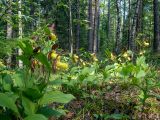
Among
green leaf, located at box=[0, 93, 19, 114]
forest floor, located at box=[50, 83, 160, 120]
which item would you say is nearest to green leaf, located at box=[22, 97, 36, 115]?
green leaf, located at box=[0, 93, 19, 114]

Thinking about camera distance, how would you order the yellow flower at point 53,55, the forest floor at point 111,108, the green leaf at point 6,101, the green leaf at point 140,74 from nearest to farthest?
the green leaf at point 6,101
the yellow flower at point 53,55
the forest floor at point 111,108
the green leaf at point 140,74

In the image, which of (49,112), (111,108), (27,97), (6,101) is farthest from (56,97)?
(111,108)

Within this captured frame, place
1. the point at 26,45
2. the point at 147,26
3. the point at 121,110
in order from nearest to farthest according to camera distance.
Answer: the point at 26,45 → the point at 121,110 → the point at 147,26

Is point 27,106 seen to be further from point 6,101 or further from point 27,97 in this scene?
point 6,101

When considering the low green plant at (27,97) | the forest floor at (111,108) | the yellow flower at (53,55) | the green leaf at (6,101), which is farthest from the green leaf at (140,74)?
the green leaf at (6,101)

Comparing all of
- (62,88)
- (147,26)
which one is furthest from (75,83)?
(147,26)

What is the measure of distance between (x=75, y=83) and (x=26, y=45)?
2.07m

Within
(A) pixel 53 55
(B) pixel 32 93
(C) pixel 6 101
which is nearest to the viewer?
(C) pixel 6 101

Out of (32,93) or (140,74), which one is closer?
(32,93)

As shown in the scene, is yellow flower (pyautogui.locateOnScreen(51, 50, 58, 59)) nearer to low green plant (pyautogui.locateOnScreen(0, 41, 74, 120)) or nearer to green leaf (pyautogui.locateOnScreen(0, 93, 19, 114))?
low green plant (pyautogui.locateOnScreen(0, 41, 74, 120))

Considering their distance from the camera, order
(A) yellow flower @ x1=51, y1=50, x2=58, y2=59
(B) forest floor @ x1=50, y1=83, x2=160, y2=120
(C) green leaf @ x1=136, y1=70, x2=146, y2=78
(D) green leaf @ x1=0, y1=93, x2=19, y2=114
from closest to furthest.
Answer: (D) green leaf @ x1=0, y1=93, x2=19, y2=114 → (A) yellow flower @ x1=51, y1=50, x2=58, y2=59 → (B) forest floor @ x1=50, y1=83, x2=160, y2=120 → (C) green leaf @ x1=136, y1=70, x2=146, y2=78

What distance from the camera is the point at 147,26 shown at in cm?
4297

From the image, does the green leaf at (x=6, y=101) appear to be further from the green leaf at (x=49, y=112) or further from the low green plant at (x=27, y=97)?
the green leaf at (x=49, y=112)

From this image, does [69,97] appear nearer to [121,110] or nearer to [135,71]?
[121,110]
